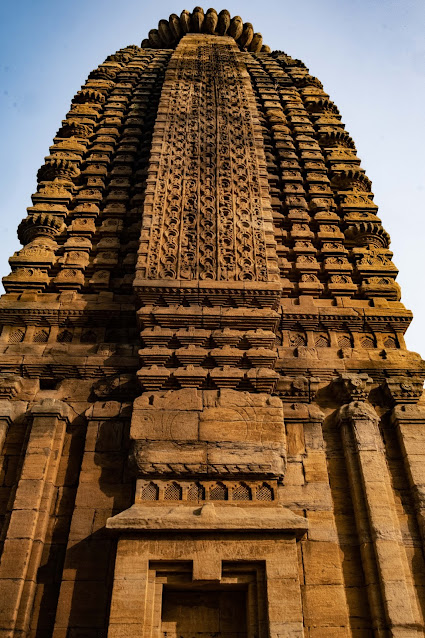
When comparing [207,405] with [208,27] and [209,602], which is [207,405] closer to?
[209,602]

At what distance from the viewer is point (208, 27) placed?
56.1 ft

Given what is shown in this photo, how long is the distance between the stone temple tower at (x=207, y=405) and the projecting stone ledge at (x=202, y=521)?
0.02 metres

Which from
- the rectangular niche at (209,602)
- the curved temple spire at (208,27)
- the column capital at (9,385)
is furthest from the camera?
the curved temple spire at (208,27)

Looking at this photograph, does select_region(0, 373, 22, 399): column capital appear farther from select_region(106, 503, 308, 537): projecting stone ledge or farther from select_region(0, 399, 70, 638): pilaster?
select_region(106, 503, 308, 537): projecting stone ledge

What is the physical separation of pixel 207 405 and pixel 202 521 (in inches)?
60.5

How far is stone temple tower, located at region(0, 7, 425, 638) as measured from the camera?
545 centimetres

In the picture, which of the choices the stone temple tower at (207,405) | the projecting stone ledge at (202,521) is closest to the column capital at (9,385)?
the stone temple tower at (207,405)

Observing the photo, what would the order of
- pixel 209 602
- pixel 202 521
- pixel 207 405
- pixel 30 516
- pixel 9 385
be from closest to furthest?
pixel 202 521 → pixel 209 602 → pixel 30 516 → pixel 207 405 → pixel 9 385

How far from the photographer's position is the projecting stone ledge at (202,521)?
541 cm

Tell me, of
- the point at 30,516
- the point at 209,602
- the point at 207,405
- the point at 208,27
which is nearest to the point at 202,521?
the point at 209,602

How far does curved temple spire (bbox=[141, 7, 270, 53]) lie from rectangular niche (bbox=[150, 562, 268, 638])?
1678 centimetres

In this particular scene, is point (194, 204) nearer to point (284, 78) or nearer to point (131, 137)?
point (131, 137)

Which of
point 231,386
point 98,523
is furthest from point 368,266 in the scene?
point 98,523

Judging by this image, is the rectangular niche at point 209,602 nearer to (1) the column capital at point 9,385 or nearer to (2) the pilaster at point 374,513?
(2) the pilaster at point 374,513
